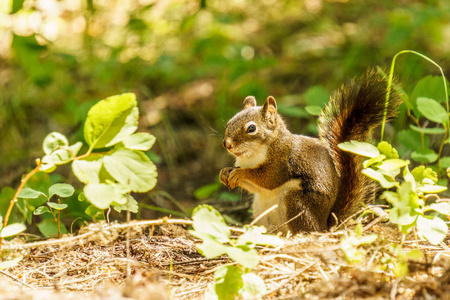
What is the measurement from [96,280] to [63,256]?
26 centimetres

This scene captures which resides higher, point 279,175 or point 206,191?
point 279,175

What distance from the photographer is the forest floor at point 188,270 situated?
1.22 meters

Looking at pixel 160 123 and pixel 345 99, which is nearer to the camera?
pixel 345 99

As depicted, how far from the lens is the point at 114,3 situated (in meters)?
4.62

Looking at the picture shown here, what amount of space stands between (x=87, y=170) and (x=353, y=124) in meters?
1.09

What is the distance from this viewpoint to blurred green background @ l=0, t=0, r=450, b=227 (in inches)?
135

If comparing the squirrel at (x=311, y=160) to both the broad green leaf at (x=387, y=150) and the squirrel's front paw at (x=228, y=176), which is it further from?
the broad green leaf at (x=387, y=150)

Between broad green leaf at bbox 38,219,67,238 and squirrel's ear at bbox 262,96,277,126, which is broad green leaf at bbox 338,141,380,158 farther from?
broad green leaf at bbox 38,219,67,238

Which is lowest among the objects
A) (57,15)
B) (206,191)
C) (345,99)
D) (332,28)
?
(206,191)

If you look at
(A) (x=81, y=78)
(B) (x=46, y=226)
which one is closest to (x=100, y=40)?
(A) (x=81, y=78)

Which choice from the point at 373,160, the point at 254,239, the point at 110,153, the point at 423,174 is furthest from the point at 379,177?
the point at 110,153

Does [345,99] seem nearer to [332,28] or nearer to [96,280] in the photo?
[96,280]

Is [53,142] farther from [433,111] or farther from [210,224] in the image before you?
[433,111]

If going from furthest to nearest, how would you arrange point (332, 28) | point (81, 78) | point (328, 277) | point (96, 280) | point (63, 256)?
point (332, 28)
point (81, 78)
point (63, 256)
point (96, 280)
point (328, 277)
